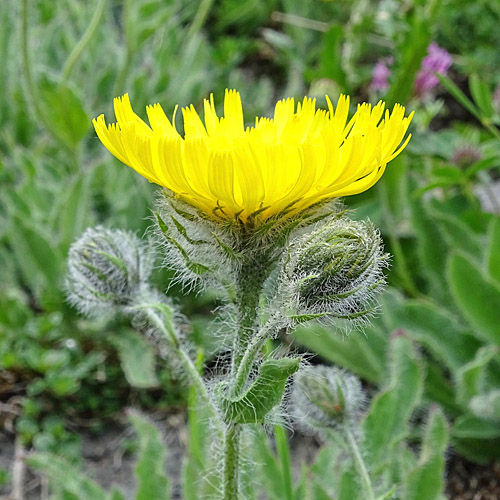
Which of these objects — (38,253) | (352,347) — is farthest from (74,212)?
(352,347)

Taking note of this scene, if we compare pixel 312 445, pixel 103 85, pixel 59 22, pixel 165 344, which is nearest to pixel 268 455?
pixel 165 344

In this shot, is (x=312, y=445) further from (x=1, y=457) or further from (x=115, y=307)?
(x=115, y=307)

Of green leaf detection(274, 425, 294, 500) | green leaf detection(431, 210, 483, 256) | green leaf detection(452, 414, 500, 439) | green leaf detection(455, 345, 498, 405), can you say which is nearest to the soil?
green leaf detection(452, 414, 500, 439)

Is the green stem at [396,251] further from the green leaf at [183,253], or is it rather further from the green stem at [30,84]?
the green leaf at [183,253]

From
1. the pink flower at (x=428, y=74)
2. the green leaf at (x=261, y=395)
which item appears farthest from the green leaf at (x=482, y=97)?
the green leaf at (x=261, y=395)

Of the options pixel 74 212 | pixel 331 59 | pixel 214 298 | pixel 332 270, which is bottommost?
pixel 332 270

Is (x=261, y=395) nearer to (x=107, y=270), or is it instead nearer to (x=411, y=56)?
(x=107, y=270)

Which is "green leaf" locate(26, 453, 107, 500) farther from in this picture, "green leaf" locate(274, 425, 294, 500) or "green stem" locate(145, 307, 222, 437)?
"green stem" locate(145, 307, 222, 437)
